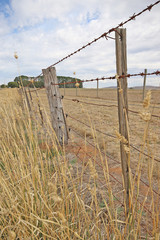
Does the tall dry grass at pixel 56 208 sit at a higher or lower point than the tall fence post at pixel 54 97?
lower

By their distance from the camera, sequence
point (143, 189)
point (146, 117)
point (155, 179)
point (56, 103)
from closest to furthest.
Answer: point (146, 117) → point (143, 189) → point (155, 179) → point (56, 103)

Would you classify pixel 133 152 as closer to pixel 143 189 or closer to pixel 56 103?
pixel 143 189

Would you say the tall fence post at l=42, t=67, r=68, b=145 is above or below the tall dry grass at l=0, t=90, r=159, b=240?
above

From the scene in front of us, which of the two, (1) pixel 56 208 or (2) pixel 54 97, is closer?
(1) pixel 56 208

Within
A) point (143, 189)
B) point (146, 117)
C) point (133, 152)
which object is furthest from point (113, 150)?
point (146, 117)

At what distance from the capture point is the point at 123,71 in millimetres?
1243

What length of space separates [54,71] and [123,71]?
6.75 ft

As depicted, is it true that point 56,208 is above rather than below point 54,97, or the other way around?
below

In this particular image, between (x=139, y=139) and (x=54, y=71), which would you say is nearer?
(x=54, y=71)

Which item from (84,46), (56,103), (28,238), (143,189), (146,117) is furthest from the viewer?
(56,103)

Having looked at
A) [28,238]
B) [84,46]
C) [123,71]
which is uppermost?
[84,46]

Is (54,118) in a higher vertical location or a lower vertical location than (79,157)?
higher

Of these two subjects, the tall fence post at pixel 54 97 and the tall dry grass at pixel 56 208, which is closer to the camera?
the tall dry grass at pixel 56 208

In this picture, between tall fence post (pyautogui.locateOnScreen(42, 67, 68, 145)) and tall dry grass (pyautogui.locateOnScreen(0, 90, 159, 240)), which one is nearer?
tall dry grass (pyautogui.locateOnScreen(0, 90, 159, 240))
